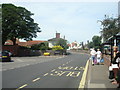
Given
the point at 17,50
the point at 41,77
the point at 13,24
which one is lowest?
the point at 41,77

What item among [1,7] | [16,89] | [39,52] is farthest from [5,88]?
[39,52]

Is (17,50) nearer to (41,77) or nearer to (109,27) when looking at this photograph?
(109,27)

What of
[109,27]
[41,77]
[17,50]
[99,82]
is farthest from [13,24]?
[99,82]

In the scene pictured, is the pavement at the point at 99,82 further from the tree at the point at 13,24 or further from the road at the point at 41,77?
the tree at the point at 13,24

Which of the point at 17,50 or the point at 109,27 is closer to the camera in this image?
the point at 109,27

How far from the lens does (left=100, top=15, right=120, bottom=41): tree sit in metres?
36.7

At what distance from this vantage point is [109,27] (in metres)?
38.9

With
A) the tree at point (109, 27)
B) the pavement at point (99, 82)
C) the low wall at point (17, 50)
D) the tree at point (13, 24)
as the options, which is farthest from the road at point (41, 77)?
the low wall at point (17, 50)

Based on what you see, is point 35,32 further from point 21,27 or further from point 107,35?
point 107,35

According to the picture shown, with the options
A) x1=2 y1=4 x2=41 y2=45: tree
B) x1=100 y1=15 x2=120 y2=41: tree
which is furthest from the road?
x1=2 y1=4 x2=41 y2=45: tree

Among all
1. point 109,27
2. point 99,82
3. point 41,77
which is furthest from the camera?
point 109,27

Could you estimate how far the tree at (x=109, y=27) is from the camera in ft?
120

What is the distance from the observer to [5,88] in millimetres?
9047

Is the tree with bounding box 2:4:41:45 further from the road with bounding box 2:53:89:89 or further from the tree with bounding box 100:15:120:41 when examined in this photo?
the road with bounding box 2:53:89:89
